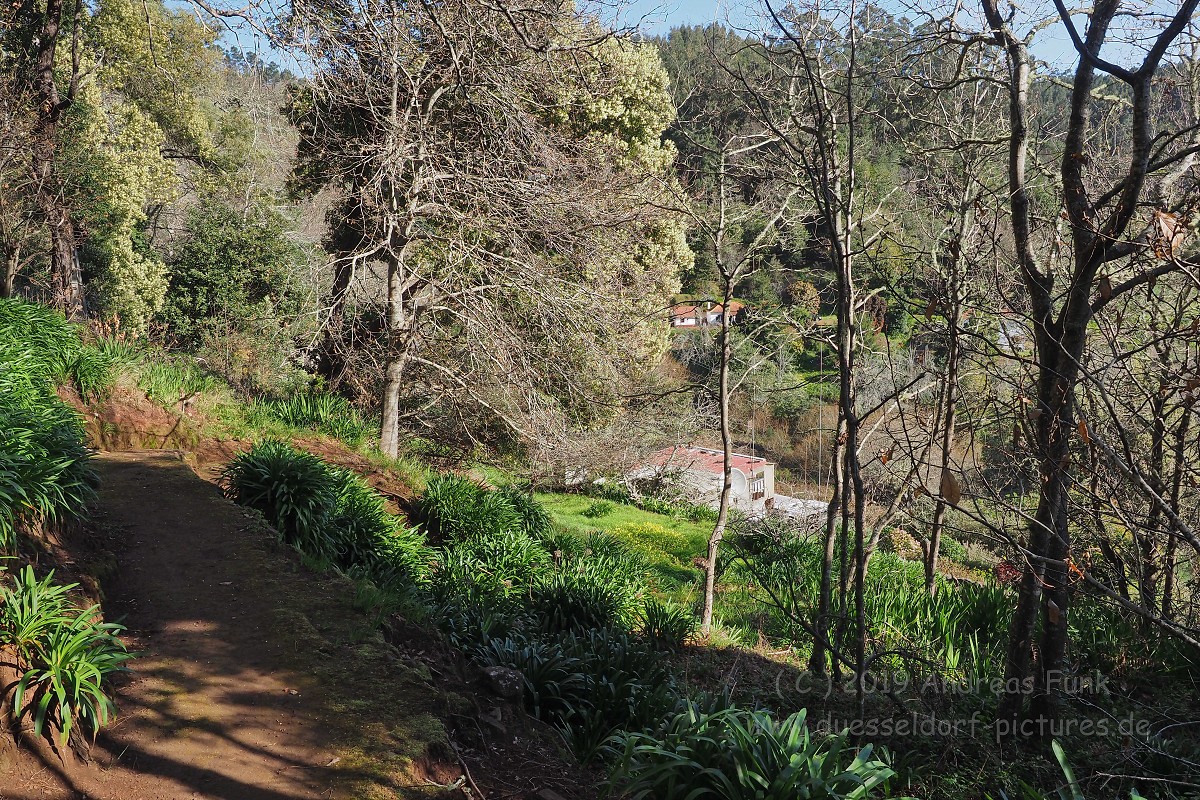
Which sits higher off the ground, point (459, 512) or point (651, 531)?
point (459, 512)

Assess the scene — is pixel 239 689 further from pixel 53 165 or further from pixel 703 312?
pixel 53 165

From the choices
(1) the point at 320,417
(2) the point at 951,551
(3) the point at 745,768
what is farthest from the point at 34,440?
(2) the point at 951,551

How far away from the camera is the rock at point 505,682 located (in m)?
4.48

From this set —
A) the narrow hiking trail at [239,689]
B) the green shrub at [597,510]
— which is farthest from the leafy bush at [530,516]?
the green shrub at [597,510]

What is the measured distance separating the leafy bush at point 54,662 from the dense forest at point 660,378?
0.02 meters

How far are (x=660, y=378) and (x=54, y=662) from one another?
14744mm

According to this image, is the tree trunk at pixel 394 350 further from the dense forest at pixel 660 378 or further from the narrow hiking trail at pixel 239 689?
the narrow hiking trail at pixel 239 689

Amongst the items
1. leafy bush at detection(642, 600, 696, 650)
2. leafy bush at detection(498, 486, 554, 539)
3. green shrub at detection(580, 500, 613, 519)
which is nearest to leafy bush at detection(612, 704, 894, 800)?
leafy bush at detection(642, 600, 696, 650)

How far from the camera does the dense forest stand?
390 cm

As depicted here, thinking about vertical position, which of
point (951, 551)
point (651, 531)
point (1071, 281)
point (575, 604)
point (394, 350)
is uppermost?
point (1071, 281)

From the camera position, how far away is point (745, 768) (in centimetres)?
315

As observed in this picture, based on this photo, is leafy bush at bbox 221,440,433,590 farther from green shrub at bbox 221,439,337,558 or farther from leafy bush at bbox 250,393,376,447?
leafy bush at bbox 250,393,376,447

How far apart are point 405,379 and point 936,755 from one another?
9.42 meters

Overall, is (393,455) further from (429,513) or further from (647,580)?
(647,580)
